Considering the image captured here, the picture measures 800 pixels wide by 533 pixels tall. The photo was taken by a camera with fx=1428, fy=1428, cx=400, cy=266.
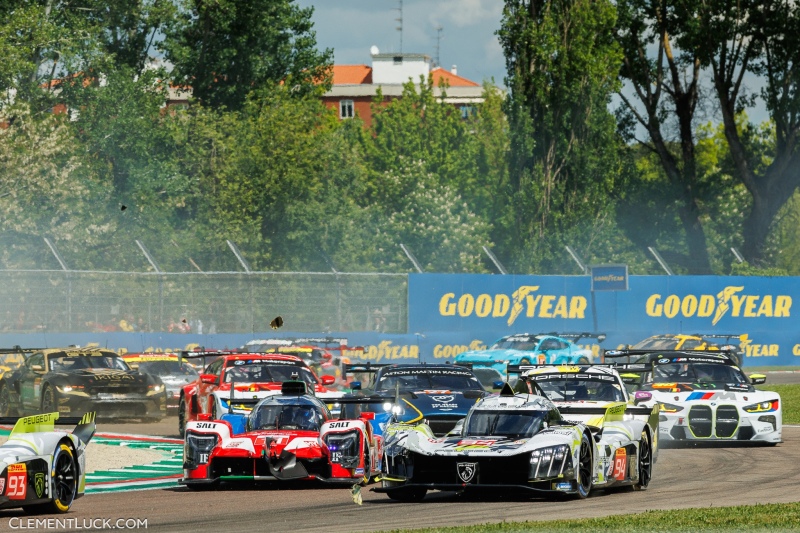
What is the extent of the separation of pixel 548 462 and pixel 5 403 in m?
16.9

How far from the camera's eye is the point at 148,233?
5216 cm

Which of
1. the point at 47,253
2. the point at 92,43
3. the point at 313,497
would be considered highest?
the point at 92,43

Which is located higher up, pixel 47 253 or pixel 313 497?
pixel 47 253

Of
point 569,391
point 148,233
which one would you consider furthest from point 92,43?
point 569,391

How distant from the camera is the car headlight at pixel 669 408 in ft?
70.3

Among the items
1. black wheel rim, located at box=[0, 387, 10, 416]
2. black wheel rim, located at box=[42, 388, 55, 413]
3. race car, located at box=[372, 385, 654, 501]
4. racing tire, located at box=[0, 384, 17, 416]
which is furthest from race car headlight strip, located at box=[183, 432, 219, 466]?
black wheel rim, located at box=[0, 387, 10, 416]

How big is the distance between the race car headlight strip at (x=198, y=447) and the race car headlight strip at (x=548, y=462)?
3881 mm

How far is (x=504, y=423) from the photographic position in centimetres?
1432

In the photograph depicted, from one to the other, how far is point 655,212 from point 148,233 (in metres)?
25.1

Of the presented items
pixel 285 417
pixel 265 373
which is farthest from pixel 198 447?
pixel 265 373

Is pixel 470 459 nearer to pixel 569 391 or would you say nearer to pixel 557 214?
pixel 569 391

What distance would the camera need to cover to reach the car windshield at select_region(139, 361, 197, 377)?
97.8 ft

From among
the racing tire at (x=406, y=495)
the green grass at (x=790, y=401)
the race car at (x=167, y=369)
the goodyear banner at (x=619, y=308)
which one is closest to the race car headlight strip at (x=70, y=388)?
the race car at (x=167, y=369)

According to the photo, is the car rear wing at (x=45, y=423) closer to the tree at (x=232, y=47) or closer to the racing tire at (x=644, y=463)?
the racing tire at (x=644, y=463)
